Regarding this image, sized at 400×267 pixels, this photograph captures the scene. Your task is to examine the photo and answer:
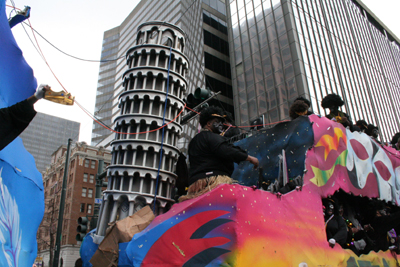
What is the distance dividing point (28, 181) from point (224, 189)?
347cm

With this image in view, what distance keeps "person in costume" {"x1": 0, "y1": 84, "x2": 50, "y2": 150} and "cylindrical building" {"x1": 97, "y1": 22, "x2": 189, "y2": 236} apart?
4.34m

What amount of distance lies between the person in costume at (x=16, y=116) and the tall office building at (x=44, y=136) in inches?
4602

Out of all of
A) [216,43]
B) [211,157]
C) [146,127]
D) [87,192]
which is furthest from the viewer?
[87,192]

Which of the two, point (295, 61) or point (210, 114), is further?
point (295, 61)

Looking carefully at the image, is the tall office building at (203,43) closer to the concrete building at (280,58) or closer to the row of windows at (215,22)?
the row of windows at (215,22)

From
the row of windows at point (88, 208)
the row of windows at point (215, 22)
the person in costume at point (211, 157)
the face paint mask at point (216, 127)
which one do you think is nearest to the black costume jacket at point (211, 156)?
the person in costume at point (211, 157)

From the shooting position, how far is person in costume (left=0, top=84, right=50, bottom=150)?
4.17 m

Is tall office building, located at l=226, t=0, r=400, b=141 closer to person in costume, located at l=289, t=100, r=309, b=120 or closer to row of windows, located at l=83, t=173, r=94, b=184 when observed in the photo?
person in costume, located at l=289, t=100, r=309, b=120

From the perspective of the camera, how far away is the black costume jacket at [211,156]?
17.9ft

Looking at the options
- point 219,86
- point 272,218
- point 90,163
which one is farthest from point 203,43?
point 272,218

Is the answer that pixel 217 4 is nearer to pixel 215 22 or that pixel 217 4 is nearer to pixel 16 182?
pixel 215 22

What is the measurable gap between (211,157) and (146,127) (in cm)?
400

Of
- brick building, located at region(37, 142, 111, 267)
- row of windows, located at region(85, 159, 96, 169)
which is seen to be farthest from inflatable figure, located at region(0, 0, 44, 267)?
row of windows, located at region(85, 159, 96, 169)

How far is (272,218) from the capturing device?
5.17 metres
